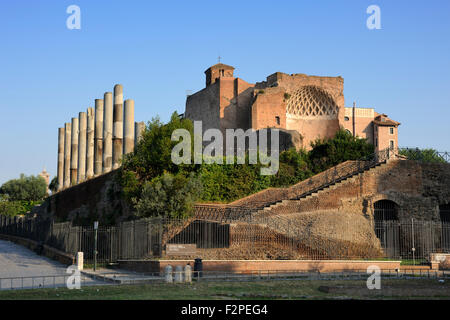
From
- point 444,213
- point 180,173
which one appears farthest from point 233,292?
point 444,213

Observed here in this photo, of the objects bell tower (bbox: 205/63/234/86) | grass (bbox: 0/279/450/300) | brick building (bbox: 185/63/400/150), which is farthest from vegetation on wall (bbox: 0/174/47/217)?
grass (bbox: 0/279/450/300)

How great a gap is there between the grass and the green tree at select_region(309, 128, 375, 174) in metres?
26.0

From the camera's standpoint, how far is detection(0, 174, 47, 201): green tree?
8362 cm

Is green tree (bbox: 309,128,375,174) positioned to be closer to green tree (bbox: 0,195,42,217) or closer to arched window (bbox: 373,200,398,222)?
arched window (bbox: 373,200,398,222)

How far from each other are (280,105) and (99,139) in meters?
16.4

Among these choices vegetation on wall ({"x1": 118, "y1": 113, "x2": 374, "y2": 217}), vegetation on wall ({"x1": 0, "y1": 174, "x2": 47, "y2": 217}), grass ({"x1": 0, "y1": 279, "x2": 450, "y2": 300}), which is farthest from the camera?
vegetation on wall ({"x1": 0, "y1": 174, "x2": 47, "y2": 217})

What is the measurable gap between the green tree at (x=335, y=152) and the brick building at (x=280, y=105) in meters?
7.04

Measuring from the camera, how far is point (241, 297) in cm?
1410

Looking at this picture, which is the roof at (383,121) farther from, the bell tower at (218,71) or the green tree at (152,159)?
the green tree at (152,159)

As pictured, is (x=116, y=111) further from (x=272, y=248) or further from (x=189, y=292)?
(x=189, y=292)

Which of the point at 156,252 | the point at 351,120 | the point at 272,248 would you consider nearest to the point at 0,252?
the point at 156,252

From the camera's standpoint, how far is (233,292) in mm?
15227
